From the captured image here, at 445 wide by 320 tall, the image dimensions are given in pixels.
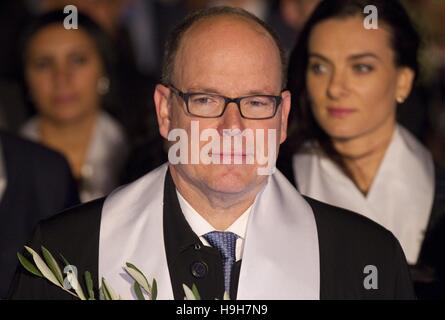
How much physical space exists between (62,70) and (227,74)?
2426mm

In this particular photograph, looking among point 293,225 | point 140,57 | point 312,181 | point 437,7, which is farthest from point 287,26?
point 293,225

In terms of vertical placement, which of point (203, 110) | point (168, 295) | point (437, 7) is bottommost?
A: point (168, 295)

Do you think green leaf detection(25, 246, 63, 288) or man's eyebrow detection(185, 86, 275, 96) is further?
man's eyebrow detection(185, 86, 275, 96)

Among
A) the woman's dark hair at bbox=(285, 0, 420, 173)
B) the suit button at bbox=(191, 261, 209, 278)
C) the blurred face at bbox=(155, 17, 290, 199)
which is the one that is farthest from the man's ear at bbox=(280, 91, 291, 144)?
the woman's dark hair at bbox=(285, 0, 420, 173)

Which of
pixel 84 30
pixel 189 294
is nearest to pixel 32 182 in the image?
pixel 84 30

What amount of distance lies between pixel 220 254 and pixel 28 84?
2.65 meters

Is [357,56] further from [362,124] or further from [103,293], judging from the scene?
[103,293]

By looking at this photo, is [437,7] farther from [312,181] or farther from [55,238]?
[55,238]

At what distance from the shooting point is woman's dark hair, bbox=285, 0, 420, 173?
4074 mm

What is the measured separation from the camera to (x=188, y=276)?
9.88ft

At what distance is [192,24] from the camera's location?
10.2 ft

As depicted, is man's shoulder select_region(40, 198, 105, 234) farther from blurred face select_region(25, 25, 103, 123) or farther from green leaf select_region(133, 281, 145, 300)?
blurred face select_region(25, 25, 103, 123)

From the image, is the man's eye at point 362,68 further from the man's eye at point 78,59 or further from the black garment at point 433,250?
the man's eye at point 78,59

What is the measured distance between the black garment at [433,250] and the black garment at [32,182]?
31.7 inches
